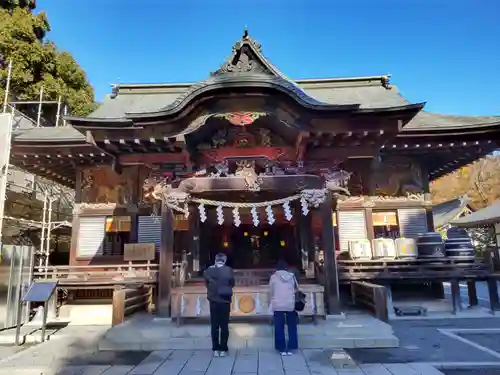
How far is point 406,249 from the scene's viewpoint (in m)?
10.4

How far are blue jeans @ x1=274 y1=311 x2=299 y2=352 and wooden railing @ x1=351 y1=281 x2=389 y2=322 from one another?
8.98ft

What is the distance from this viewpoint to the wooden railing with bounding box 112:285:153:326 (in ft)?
26.1

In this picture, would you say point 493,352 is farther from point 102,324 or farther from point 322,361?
point 102,324

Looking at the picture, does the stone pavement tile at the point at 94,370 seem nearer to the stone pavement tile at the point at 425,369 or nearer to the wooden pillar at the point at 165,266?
the wooden pillar at the point at 165,266

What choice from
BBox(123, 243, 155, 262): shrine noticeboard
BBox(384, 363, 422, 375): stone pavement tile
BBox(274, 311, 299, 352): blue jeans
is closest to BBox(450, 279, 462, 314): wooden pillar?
BBox(384, 363, 422, 375): stone pavement tile

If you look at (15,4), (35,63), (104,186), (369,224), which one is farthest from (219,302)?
(15,4)

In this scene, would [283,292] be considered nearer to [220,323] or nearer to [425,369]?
[220,323]

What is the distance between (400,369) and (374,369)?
1.26 feet

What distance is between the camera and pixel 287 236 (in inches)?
505

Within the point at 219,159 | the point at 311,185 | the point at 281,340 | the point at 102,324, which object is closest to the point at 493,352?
the point at 281,340

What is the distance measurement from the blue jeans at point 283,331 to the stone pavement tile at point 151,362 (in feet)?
6.67

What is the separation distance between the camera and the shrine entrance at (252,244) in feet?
41.8

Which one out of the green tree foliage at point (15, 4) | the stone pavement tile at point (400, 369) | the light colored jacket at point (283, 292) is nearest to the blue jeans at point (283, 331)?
the light colored jacket at point (283, 292)

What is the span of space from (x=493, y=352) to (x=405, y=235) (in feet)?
18.4
